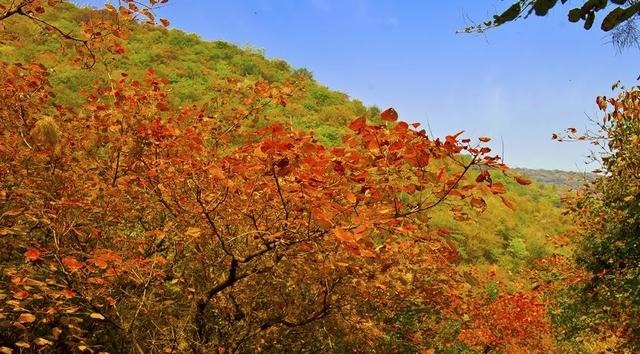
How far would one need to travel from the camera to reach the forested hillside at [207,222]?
304 cm

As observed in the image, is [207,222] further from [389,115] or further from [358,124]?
[389,115]

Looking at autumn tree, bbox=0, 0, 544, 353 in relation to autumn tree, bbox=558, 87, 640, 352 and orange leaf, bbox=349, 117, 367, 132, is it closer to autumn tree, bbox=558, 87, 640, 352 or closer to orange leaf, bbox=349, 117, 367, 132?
orange leaf, bbox=349, 117, 367, 132

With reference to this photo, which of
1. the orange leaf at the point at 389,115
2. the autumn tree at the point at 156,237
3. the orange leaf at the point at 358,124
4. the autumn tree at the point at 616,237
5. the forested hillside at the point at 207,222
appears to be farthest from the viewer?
the autumn tree at the point at 616,237

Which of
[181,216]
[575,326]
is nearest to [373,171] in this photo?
[181,216]

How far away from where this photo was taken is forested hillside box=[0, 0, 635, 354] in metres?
3.04

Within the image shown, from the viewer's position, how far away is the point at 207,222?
447 cm

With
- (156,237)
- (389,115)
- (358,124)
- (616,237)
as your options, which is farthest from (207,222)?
(616,237)

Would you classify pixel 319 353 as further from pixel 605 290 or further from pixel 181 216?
pixel 605 290

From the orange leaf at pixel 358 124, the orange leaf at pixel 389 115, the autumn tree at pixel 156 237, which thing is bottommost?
the autumn tree at pixel 156 237

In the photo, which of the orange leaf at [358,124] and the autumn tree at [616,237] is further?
the autumn tree at [616,237]

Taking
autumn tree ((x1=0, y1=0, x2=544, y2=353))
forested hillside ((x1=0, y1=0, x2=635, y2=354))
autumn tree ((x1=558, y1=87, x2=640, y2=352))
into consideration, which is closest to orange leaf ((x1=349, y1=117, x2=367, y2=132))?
forested hillside ((x1=0, y1=0, x2=635, y2=354))

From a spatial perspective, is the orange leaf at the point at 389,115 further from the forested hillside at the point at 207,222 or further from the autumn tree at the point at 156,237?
the autumn tree at the point at 156,237

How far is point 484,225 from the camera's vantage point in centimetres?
2178

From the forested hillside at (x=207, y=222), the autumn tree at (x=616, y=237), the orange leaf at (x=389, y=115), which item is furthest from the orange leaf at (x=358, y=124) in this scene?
the autumn tree at (x=616, y=237)
